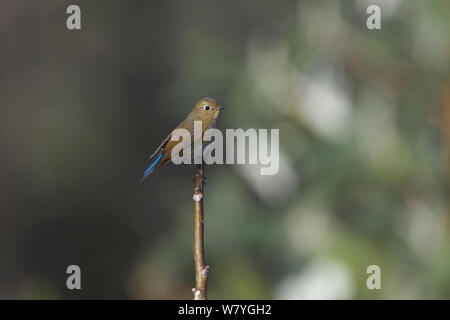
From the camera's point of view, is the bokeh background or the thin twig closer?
the thin twig

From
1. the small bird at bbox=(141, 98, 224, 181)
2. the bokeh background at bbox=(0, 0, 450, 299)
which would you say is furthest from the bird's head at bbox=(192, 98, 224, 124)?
the bokeh background at bbox=(0, 0, 450, 299)

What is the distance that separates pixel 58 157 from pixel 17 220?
69 centimetres

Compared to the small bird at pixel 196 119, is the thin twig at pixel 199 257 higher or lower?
lower

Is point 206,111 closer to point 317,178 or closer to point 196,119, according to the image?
point 196,119

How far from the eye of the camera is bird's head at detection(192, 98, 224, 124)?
2934mm

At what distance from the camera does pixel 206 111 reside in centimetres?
299

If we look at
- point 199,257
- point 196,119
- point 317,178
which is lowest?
point 199,257

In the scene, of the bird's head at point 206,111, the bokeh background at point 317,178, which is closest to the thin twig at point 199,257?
the bird's head at point 206,111

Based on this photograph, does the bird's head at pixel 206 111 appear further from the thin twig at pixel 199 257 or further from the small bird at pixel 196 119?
the thin twig at pixel 199 257

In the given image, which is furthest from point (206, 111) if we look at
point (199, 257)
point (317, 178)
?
point (199, 257)

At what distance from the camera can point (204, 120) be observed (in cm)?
297

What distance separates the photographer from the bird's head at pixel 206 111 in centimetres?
293

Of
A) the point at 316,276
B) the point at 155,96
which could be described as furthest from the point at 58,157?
the point at 316,276

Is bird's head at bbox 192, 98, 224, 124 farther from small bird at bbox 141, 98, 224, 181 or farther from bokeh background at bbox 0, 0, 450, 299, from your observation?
bokeh background at bbox 0, 0, 450, 299
